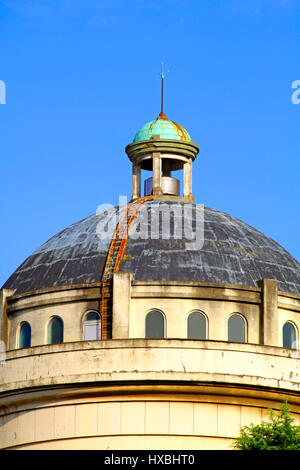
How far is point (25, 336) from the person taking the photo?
188 ft

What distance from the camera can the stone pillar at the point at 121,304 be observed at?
179 feet

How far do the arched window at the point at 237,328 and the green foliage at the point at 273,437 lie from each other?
638cm

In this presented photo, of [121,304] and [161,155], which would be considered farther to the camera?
[161,155]

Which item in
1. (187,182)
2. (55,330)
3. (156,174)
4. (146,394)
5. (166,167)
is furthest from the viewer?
(166,167)

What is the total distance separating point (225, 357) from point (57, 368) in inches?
225


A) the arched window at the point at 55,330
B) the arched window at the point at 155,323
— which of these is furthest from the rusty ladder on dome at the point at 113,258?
the arched window at the point at 55,330

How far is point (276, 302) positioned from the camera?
5622cm

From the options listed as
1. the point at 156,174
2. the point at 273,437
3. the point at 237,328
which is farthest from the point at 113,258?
the point at 273,437

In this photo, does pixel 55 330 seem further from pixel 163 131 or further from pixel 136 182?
pixel 163 131

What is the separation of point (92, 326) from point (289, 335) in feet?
24.3
